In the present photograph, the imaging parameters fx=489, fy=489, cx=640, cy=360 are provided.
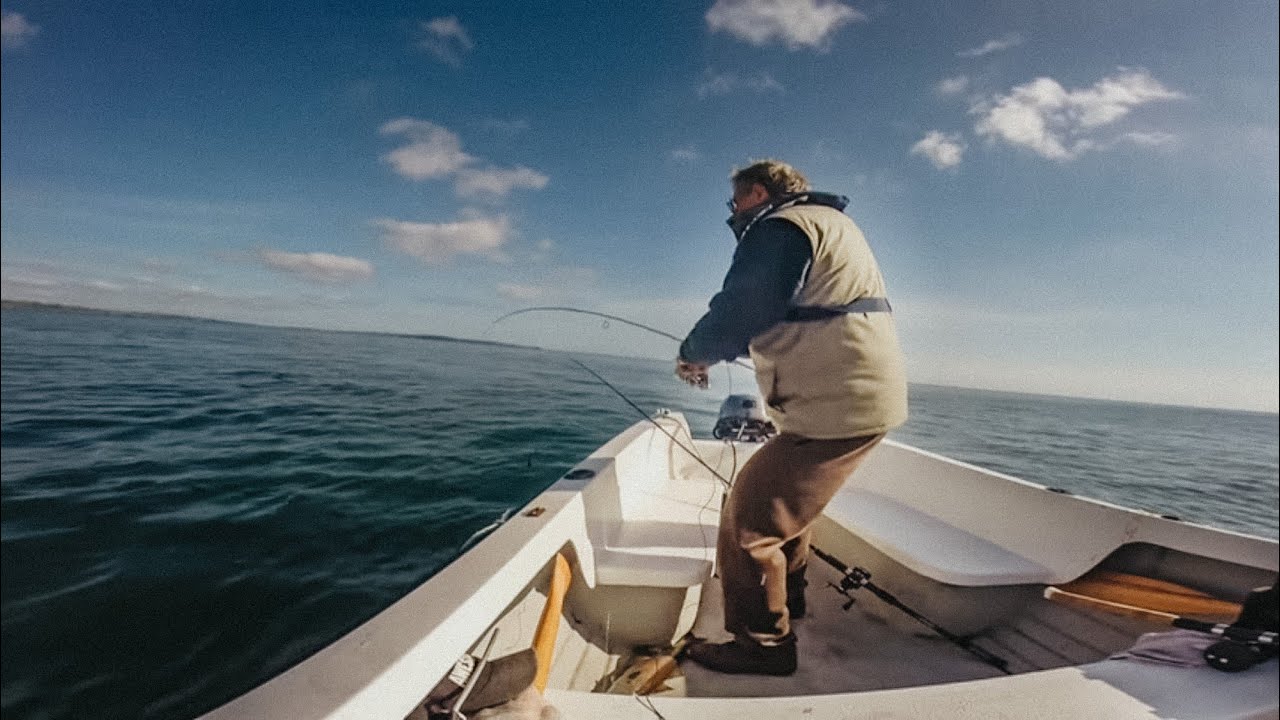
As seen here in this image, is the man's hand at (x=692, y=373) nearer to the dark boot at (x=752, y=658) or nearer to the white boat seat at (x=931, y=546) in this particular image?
the dark boot at (x=752, y=658)

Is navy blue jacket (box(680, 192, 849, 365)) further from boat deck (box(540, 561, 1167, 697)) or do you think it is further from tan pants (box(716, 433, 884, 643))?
boat deck (box(540, 561, 1167, 697))

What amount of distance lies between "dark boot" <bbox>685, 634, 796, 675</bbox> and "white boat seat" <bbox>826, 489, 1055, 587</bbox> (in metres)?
0.84

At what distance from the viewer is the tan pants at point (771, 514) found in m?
1.80

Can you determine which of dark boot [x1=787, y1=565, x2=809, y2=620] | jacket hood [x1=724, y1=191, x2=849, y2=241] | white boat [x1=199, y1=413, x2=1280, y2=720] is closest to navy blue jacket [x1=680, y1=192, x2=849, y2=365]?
jacket hood [x1=724, y1=191, x2=849, y2=241]

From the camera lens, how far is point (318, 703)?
0.92 m

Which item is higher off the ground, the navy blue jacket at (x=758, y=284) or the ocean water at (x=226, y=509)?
the navy blue jacket at (x=758, y=284)

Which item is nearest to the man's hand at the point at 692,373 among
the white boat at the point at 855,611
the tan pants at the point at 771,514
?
the tan pants at the point at 771,514

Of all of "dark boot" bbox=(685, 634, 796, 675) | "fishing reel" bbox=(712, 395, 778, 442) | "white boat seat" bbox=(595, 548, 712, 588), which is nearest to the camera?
"dark boot" bbox=(685, 634, 796, 675)

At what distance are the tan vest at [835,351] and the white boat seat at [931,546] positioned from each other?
1.08 m

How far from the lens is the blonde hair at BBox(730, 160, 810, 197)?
6.78 feet

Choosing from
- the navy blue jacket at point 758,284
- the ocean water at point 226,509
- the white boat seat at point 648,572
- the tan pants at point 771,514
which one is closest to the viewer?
the navy blue jacket at point 758,284

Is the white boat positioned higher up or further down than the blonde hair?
further down

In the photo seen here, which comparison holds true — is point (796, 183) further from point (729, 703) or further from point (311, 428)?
point (311, 428)

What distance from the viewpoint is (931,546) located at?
2.60 meters
